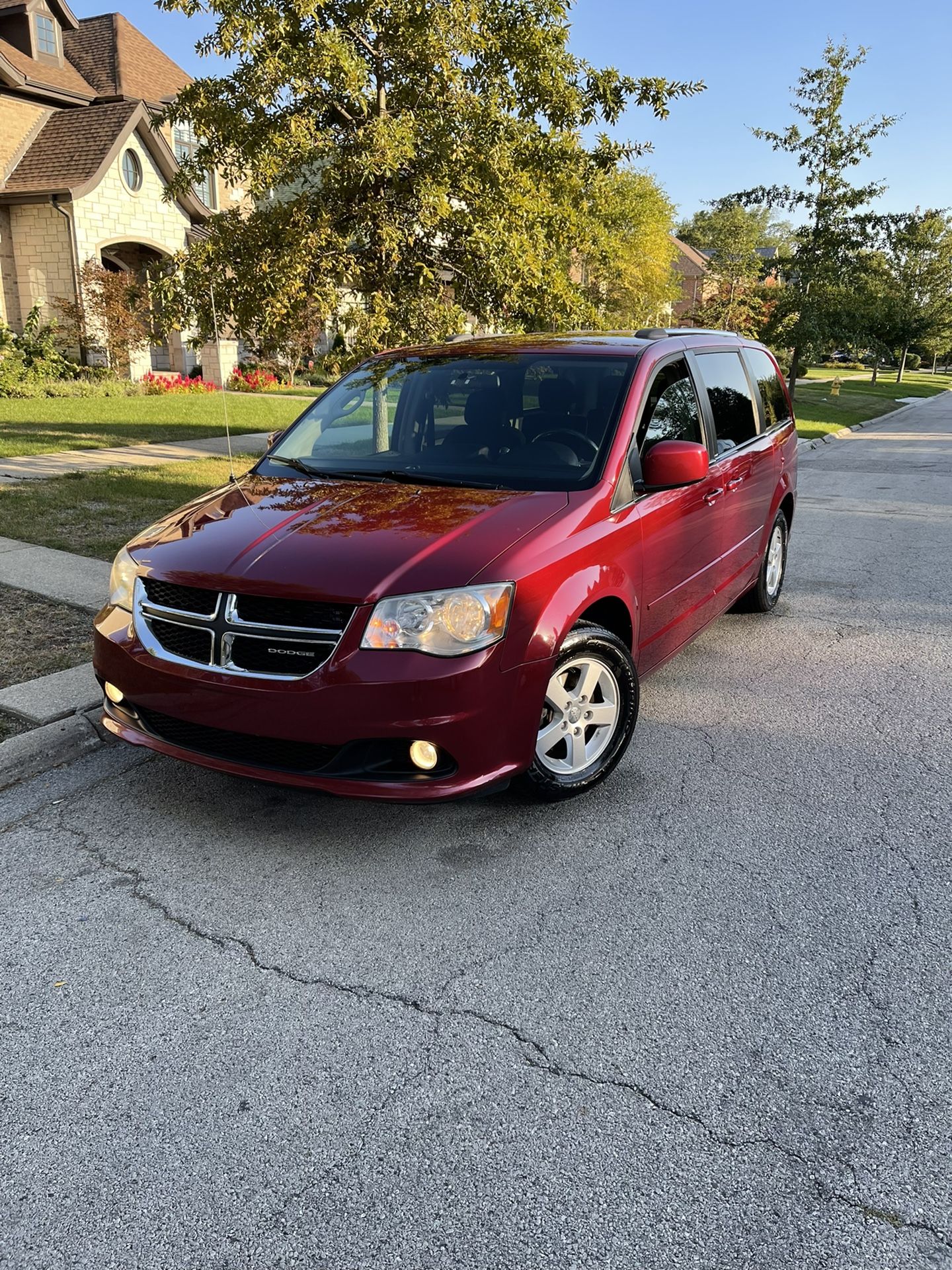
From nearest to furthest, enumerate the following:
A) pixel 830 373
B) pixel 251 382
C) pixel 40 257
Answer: pixel 40 257 < pixel 251 382 < pixel 830 373

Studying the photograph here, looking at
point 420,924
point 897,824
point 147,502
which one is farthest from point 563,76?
point 420,924

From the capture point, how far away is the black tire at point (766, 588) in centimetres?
652

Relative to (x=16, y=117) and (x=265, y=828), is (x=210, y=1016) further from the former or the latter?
(x=16, y=117)

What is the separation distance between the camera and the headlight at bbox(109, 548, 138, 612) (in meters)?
3.75

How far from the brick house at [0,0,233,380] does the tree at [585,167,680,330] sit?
15.8 metres

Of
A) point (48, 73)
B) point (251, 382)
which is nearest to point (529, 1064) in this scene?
point (251, 382)

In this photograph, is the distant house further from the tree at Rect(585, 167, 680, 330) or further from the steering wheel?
the steering wheel

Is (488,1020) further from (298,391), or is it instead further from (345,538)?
(298,391)

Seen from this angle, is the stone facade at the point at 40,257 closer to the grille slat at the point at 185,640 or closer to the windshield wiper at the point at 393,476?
the windshield wiper at the point at 393,476

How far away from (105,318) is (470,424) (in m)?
20.4

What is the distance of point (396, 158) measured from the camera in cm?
848

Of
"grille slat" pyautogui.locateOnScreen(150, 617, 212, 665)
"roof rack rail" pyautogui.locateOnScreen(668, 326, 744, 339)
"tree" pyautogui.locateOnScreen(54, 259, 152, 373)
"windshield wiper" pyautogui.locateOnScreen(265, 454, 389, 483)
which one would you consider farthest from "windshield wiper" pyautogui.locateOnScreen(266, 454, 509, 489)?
"tree" pyautogui.locateOnScreen(54, 259, 152, 373)

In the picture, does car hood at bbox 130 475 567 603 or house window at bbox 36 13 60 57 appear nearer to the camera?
car hood at bbox 130 475 567 603

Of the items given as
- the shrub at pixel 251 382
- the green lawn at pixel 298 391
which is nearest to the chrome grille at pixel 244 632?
the green lawn at pixel 298 391
